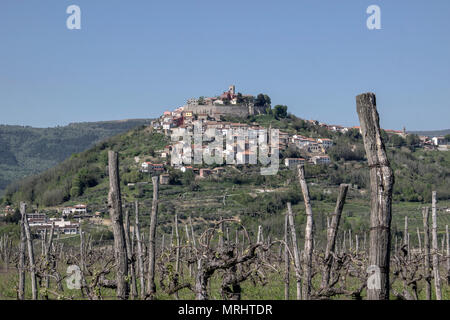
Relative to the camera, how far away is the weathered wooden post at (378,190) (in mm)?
4859

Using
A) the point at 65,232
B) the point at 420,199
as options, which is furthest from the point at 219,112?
the point at 65,232

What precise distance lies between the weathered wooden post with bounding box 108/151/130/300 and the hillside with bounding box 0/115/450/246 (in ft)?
137

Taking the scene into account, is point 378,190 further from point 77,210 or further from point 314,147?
point 314,147

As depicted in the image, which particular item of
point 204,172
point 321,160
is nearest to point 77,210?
point 204,172

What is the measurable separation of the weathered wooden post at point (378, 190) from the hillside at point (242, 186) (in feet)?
145

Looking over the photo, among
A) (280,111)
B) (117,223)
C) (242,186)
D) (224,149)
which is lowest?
(242,186)

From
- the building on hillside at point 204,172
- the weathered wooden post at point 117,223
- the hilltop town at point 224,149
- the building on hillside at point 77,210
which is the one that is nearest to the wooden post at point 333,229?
the weathered wooden post at point 117,223

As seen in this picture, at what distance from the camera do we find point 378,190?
489 cm

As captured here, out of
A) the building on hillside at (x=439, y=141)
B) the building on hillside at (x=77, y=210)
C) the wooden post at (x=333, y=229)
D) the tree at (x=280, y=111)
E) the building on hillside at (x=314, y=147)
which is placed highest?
the tree at (x=280, y=111)

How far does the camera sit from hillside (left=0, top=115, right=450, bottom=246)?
63.4 metres

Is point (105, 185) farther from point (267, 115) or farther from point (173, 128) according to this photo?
point (267, 115)

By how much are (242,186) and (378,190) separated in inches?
3091

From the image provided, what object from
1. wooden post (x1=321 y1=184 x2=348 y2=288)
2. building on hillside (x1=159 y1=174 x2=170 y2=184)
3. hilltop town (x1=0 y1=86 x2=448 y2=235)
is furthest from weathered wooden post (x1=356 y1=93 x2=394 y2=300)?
building on hillside (x1=159 y1=174 x2=170 y2=184)

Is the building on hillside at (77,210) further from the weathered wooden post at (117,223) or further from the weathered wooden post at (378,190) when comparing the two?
the weathered wooden post at (378,190)
